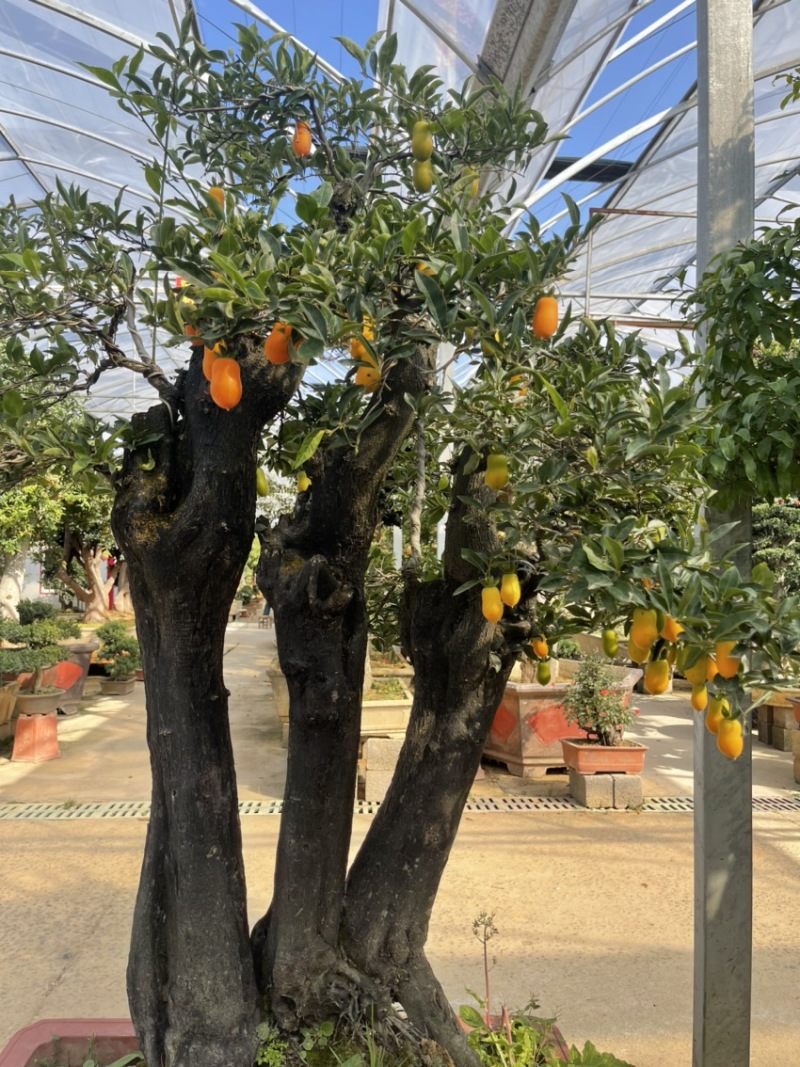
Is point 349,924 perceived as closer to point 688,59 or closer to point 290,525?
point 290,525

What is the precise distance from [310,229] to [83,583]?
55.1 feet

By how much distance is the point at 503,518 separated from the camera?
4.56 feet

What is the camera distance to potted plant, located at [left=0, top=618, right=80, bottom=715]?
244 inches

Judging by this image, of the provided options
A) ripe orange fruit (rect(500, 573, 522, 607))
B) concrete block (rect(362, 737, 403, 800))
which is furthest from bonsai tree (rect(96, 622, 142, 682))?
ripe orange fruit (rect(500, 573, 522, 607))

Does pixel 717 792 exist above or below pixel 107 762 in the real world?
above

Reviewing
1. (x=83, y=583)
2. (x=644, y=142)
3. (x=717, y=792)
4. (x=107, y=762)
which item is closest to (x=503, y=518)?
(x=717, y=792)

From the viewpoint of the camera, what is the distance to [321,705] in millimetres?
1650

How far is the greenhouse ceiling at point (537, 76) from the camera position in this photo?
178 inches

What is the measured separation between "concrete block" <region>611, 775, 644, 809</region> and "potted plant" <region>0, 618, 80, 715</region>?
13.8 ft

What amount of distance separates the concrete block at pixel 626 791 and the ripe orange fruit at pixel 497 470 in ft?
13.3

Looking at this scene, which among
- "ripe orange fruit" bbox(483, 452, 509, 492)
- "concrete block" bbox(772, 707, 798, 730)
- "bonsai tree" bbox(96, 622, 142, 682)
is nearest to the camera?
"ripe orange fruit" bbox(483, 452, 509, 492)

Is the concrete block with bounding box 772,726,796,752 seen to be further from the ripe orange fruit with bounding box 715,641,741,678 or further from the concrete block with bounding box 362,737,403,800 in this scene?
the ripe orange fruit with bounding box 715,641,741,678

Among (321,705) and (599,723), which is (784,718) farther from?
(321,705)

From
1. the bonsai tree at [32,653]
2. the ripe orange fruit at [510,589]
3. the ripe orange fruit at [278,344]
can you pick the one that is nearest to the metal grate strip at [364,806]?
the bonsai tree at [32,653]
